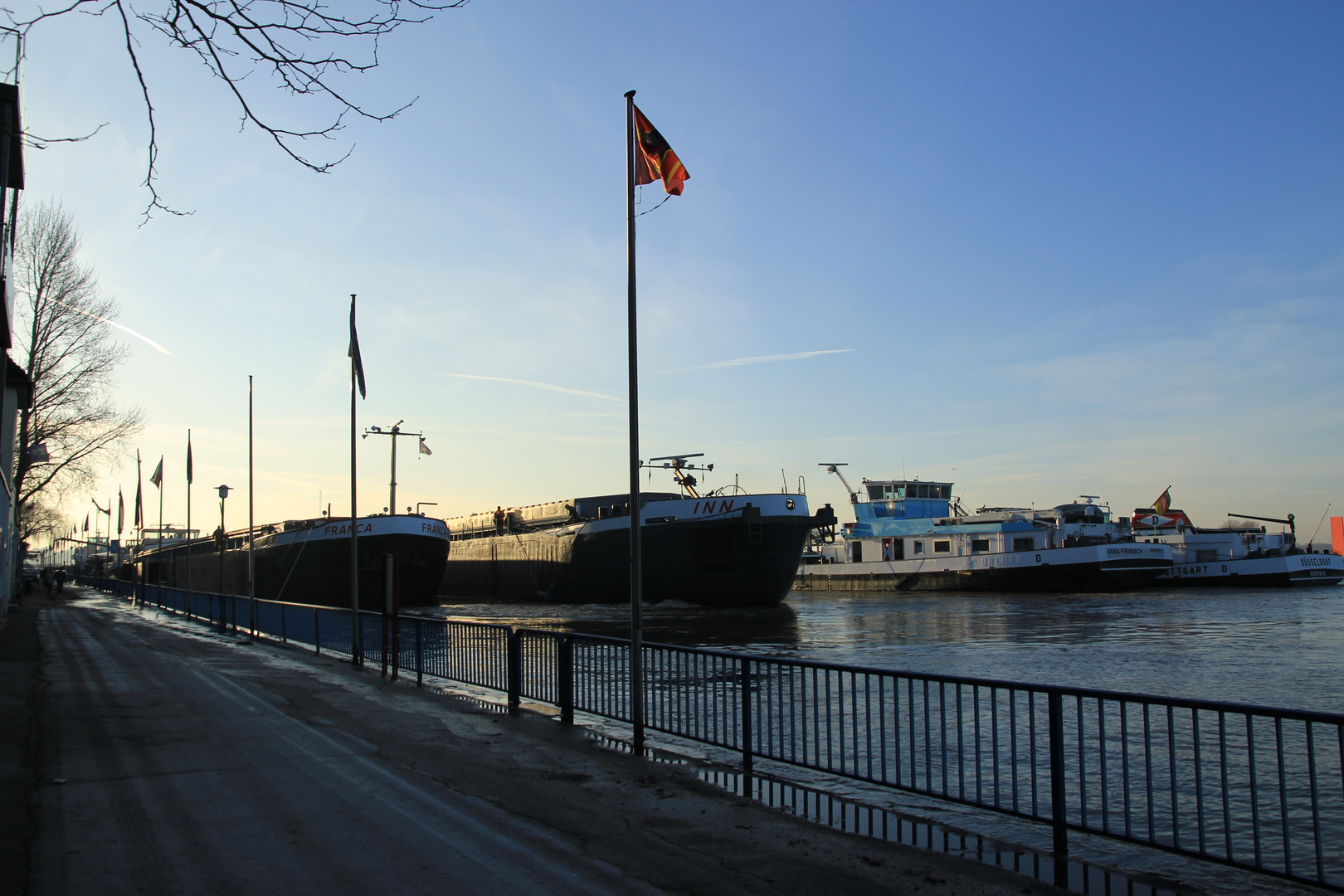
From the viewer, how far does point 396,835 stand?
17.7 ft

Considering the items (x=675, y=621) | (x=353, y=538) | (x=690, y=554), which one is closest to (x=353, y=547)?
(x=353, y=538)

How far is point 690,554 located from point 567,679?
31.1 m

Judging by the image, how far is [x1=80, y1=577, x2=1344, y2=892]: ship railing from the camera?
5.03 m

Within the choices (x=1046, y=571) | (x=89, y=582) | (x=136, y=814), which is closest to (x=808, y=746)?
(x=136, y=814)

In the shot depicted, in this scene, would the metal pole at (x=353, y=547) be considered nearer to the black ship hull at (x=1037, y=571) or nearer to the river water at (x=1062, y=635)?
the river water at (x=1062, y=635)

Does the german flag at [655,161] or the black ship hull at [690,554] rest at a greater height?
the german flag at [655,161]

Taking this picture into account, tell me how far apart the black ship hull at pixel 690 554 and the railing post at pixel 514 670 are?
24.7 metres

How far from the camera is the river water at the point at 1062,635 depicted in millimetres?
17156

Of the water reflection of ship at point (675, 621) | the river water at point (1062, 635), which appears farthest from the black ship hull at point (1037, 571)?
the water reflection of ship at point (675, 621)

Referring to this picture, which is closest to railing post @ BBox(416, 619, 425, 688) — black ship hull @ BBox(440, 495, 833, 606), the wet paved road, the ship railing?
the ship railing

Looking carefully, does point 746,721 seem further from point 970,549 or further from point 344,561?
point 970,549

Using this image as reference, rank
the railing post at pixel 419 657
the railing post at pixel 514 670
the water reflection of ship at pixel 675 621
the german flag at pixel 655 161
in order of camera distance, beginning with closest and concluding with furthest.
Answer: the german flag at pixel 655 161 → the railing post at pixel 514 670 → the railing post at pixel 419 657 → the water reflection of ship at pixel 675 621

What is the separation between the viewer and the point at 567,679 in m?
9.64

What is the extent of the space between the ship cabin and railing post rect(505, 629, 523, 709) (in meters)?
51.5
